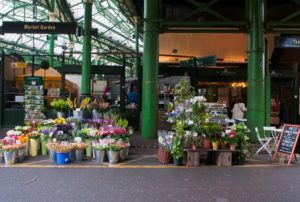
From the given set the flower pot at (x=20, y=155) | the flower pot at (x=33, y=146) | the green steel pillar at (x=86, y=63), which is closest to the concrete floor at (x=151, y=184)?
the flower pot at (x=20, y=155)

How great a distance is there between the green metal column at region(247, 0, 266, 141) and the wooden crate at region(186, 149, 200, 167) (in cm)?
490

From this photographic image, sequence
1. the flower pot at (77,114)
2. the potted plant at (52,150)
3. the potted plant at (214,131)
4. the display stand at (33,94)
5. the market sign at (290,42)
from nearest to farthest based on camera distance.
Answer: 1. the potted plant at (52,150)
2. the potted plant at (214,131)
3. the flower pot at (77,114)
4. the market sign at (290,42)
5. the display stand at (33,94)

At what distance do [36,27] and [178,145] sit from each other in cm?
775

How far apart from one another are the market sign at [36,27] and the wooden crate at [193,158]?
726cm

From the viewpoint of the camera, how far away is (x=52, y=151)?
10133 mm

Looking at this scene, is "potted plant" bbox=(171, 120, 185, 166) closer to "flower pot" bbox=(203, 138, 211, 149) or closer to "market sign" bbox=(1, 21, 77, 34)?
"flower pot" bbox=(203, 138, 211, 149)

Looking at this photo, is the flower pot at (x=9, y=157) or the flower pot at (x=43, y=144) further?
the flower pot at (x=43, y=144)

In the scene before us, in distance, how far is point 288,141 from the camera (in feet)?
34.5

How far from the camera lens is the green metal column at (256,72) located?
14.2 meters

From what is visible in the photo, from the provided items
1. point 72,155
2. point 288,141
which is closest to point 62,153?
point 72,155

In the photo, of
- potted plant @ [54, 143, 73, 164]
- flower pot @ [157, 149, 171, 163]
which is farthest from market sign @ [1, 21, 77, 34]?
flower pot @ [157, 149, 171, 163]

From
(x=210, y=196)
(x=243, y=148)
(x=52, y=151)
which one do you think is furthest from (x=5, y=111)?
(x=210, y=196)

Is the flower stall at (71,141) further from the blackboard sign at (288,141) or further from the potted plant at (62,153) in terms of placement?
the blackboard sign at (288,141)

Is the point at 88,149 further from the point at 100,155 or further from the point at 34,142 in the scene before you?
the point at 34,142
